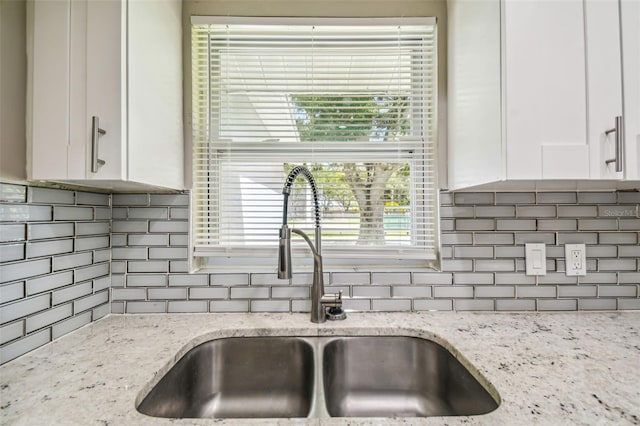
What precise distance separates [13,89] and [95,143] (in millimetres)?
289

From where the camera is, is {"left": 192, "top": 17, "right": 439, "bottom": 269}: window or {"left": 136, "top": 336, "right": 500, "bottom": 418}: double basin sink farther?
{"left": 192, "top": 17, "right": 439, "bottom": 269}: window

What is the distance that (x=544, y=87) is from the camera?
2.85ft

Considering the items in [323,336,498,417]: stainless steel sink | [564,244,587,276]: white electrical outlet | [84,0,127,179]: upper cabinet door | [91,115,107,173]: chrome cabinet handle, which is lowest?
[323,336,498,417]: stainless steel sink

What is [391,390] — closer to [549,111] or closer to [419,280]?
[419,280]

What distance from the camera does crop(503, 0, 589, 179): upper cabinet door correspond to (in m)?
0.86

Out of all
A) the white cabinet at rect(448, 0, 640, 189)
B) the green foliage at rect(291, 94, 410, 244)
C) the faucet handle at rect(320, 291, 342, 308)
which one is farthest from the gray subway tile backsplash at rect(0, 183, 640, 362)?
the white cabinet at rect(448, 0, 640, 189)

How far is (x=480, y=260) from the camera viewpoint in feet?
4.05

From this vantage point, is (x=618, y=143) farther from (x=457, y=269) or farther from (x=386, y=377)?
(x=386, y=377)

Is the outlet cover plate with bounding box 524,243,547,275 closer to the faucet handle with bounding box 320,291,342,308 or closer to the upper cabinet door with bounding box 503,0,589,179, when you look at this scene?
the upper cabinet door with bounding box 503,0,589,179

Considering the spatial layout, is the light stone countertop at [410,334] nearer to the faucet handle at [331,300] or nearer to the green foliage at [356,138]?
the faucet handle at [331,300]

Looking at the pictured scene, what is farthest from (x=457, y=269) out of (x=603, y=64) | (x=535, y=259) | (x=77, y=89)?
(x=77, y=89)

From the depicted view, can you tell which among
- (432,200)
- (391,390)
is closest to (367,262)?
(432,200)

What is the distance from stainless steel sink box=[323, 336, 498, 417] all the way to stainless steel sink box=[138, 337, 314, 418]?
3.9 inches

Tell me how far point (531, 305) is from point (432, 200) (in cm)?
59
